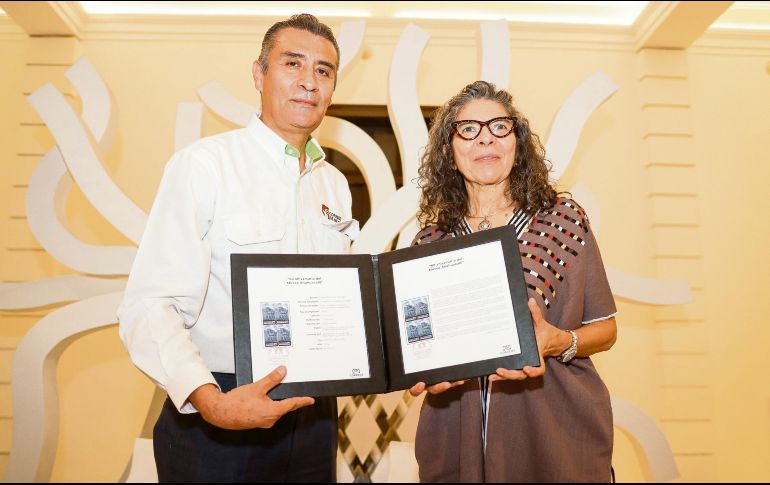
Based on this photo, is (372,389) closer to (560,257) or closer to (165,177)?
(560,257)

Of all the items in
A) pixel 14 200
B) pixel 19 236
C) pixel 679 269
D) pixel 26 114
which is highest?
pixel 26 114

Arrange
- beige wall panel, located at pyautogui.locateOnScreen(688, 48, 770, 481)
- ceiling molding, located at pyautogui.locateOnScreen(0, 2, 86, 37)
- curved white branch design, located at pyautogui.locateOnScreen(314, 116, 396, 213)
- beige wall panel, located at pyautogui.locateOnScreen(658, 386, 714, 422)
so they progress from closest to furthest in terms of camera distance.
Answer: beige wall panel, located at pyautogui.locateOnScreen(688, 48, 770, 481), curved white branch design, located at pyautogui.locateOnScreen(314, 116, 396, 213), ceiling molding, located at pyautogui.locateOnScreen(0, 2, 86, 37), beige wall panel, located at pyautogui.locateOnScreen(658, 386, 714, 422)

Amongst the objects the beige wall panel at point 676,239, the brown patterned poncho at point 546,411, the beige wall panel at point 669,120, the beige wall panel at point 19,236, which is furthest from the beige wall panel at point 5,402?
the beige wall panel at point 669,120

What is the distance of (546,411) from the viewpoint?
1.43 meters

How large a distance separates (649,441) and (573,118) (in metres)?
1.35

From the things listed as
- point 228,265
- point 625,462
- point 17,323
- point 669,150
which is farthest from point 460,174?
point 625,462

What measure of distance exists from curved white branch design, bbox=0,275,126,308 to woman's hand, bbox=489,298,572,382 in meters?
1.70

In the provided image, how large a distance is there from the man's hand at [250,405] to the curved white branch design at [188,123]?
1527mm

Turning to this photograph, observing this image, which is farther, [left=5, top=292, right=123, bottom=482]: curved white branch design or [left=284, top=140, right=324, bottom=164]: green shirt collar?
[left=5, top=292, right=123, bottom=482]: curved white branch design

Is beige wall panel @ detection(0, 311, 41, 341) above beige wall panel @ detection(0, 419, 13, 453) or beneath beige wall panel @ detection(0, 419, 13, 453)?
above

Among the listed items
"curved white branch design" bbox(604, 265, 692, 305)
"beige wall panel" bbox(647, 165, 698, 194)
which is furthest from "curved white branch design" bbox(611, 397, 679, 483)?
"beige wall panel" bbox(647, 165, 698, 194)

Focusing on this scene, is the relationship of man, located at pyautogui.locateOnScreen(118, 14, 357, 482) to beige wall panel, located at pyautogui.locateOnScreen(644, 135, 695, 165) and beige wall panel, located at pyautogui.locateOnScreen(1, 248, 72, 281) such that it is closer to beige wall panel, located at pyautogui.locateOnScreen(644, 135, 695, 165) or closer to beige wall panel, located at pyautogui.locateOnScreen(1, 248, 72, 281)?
beige wall panel, located at pyautogui.locateOnScreen(1, 248, 72, 281)

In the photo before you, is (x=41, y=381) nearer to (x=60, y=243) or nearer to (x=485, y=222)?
(x=60, y=243)

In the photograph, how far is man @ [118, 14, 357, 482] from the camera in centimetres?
125
